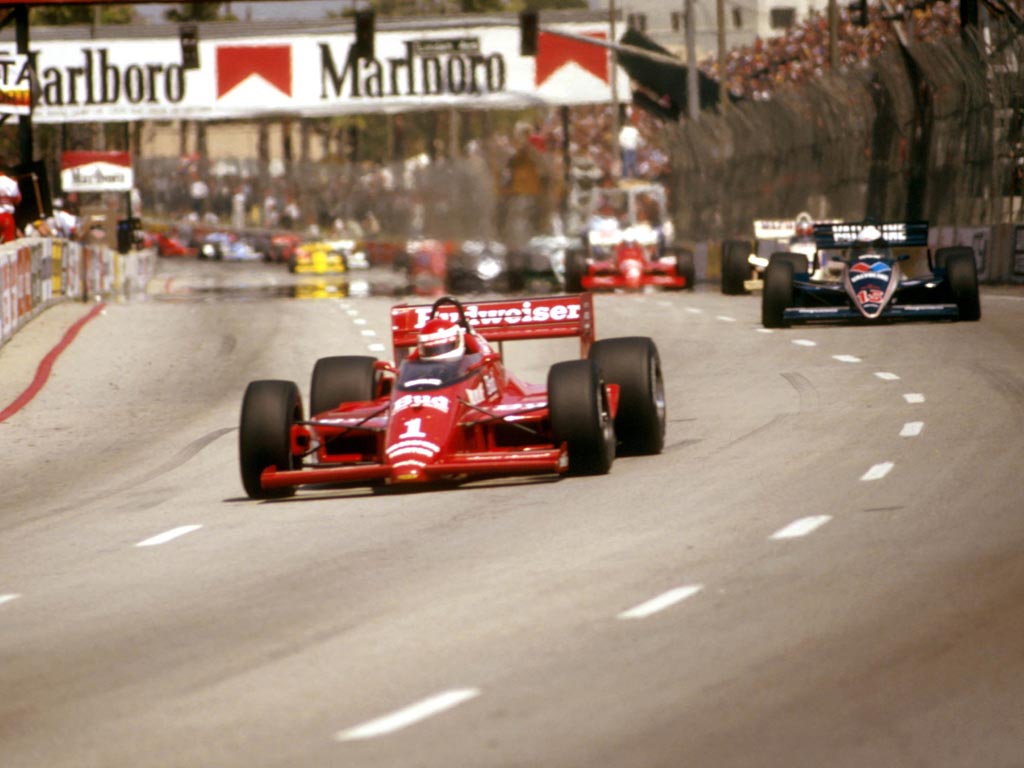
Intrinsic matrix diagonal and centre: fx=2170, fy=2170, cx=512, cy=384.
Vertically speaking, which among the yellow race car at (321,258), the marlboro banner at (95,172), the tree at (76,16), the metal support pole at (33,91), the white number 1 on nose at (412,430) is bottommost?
the yellow race car at (321,258)

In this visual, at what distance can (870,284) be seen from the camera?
23562 mm

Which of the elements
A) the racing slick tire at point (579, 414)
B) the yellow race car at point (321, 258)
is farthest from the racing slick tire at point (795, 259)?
the yellow race car at point (321, 258)

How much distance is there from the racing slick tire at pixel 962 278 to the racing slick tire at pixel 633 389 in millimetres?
10490

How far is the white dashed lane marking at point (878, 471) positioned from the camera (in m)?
12.1

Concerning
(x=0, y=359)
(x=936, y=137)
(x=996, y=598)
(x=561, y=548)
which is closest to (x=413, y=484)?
(x=561, y=548)

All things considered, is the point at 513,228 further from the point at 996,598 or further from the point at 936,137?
the point at 996,598

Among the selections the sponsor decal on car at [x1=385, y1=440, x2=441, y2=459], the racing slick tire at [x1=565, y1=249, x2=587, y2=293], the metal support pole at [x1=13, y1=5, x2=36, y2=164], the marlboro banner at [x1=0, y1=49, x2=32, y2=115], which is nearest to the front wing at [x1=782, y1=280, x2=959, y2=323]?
the racing slick tire at [x1=565, y1=249, x2=587, y2=293]

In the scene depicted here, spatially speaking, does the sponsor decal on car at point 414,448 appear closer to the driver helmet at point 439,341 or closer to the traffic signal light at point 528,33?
the driver helmet at point 439,341

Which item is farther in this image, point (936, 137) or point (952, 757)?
point (936, 137)

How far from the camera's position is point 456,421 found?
12359 millimetres

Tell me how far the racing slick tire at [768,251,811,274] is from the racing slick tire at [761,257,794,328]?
0.03 metres

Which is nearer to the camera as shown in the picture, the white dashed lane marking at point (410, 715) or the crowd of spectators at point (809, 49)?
the white dashed lane marking at point (410, 715)

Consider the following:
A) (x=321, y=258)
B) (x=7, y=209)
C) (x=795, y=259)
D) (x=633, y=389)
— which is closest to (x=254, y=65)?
(x=321, y=258)

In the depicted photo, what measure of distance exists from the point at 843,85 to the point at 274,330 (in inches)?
544
